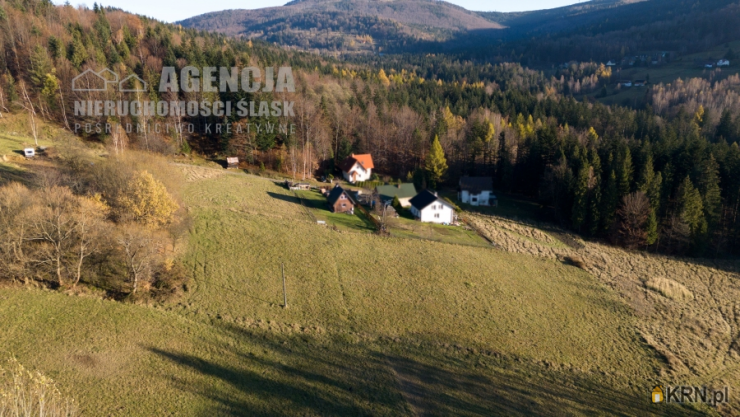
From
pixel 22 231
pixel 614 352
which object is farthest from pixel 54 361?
pixel 614 352

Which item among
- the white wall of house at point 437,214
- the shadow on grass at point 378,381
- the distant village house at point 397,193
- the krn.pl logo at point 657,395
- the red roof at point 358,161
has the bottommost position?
the krn.pl logo at point 657,395

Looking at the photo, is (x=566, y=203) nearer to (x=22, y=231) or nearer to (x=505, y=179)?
(x=505, y=179)

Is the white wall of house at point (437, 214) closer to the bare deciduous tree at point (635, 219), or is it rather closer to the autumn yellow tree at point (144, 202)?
A: the bare deciduous tree at point (635, 219)

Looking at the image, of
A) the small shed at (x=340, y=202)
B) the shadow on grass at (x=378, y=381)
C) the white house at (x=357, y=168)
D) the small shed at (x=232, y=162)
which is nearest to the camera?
the shadow on grass at (x=378, y=381)

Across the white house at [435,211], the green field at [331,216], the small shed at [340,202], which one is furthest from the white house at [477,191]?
the small shed at [340,202]

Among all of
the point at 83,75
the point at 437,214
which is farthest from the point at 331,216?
the point at 83,75
